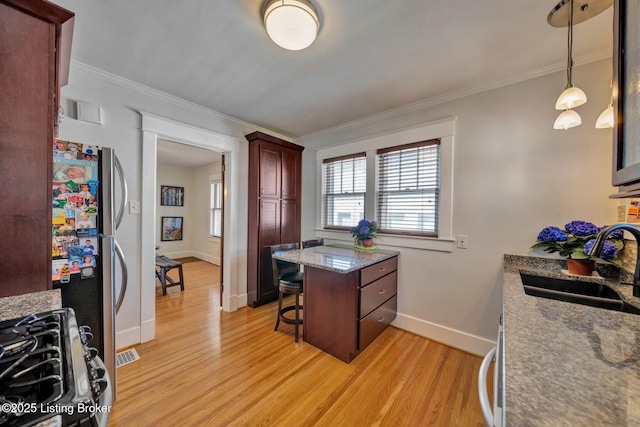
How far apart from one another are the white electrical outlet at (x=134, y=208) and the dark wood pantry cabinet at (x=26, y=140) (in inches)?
55.3

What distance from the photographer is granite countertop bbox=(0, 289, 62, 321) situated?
2.59 ft

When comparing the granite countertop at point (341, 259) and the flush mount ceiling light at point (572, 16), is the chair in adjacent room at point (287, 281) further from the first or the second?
the flush mount ceiling light at point (572, 16)

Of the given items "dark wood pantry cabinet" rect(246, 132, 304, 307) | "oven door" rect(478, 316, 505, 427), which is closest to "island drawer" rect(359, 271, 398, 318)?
"oven door" rect(478, 316, 505, 427)

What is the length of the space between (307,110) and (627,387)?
2.97 meters

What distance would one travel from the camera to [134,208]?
7.55 ft

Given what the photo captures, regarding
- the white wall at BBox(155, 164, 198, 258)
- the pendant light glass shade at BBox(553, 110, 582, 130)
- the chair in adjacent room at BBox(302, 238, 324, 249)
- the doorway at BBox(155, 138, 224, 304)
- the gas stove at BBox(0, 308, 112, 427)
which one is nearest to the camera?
the gas stove at BBox(0, 308, 112, 427)

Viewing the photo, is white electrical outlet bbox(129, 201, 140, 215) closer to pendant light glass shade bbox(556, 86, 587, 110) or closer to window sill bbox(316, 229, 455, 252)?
window sill bbox(316, 229, 455, 252)

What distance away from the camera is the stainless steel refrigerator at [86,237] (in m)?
1.38

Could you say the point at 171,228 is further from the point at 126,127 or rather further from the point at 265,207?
the point at 126,127

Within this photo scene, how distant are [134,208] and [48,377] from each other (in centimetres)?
225

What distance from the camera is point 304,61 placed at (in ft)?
6.21

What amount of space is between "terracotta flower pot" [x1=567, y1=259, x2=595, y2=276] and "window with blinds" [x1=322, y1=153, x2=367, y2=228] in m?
1.96

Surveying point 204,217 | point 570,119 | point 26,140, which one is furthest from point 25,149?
point 204,217

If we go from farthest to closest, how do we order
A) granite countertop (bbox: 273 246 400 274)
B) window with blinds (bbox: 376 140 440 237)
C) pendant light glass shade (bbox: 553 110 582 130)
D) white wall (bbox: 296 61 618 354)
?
window with blinds (bbox: 376 140 440 237) → granite countertop (bbox: 273 246 400 274) → white wall (bbox: 296 61 618 354) → pendant light glass shade (bbox: 553 110 582 130)
